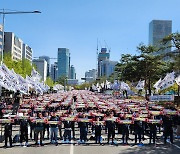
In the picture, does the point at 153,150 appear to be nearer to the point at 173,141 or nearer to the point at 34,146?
the point at 173,141

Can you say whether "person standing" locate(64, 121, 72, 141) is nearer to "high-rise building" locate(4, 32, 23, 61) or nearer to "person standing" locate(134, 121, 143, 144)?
"person standing" locate(134, 121, 143, 144)

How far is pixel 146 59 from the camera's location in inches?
2066

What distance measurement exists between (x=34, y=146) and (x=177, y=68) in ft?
76.9

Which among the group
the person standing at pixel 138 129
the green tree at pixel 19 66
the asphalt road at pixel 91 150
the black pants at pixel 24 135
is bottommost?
the asphalt road at pixel 91 150

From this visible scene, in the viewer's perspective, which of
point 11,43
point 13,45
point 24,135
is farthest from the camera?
point 13,45

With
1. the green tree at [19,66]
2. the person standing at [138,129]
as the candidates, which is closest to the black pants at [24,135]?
the person standing at [138,129]

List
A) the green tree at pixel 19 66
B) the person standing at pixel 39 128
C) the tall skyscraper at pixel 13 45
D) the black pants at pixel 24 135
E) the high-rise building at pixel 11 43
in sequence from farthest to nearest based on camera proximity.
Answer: the tall skyscraper at pixel 13 45 < the high-rise building at pixel 11 43 < the green tree at pixel 19 66 < the black pants at pixel 24 135 < the person standing at pixel 39 128

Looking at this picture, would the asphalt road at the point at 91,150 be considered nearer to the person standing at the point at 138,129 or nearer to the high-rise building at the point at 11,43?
the person standing at the point at 138,129

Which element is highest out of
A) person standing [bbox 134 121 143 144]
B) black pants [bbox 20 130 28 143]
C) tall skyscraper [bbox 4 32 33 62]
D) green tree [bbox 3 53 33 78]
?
tall skyscraper [bbox 4 32 33 62]

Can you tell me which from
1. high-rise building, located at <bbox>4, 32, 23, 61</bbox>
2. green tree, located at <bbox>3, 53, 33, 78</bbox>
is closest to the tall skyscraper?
high-rise building, located at <bbox>4, 32, 23, 61</bbox>

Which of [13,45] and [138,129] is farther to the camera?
[13,45]

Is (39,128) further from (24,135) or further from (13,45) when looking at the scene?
(13,45)

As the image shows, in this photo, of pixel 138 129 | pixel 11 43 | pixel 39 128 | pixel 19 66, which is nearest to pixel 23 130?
pixel 39 128

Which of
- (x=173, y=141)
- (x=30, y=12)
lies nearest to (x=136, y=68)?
(x=30, y=12)
